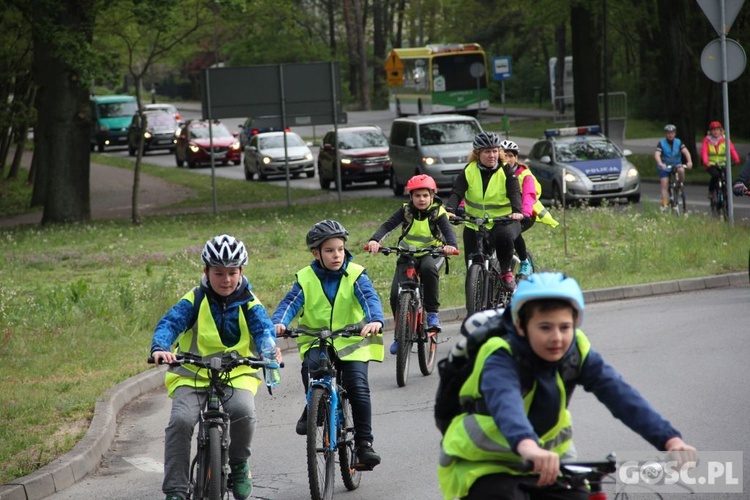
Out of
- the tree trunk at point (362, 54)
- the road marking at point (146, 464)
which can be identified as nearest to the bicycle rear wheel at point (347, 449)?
the road marking at point (146, 464)

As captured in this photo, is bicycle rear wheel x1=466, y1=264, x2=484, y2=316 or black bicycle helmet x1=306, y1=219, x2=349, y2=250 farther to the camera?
bicycle rear wheel x1=466, y1=264, x2=484, y2=316

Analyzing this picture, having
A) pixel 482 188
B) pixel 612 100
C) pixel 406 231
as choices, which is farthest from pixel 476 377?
pixel 612 100

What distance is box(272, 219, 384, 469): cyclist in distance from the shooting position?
7.44 metres

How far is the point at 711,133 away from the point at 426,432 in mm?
14986

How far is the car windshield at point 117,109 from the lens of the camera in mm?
62875

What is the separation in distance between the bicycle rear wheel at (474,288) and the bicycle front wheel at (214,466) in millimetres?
5669

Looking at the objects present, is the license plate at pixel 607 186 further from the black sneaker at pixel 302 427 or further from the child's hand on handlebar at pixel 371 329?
the black sneaker at pixel 302 427

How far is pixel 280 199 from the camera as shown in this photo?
34.6m

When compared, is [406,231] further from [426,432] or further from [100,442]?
[100,442]

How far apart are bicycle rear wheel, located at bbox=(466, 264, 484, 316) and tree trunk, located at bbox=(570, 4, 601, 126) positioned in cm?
2525

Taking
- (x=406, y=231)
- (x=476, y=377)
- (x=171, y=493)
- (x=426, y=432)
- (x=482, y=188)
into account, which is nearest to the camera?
(x=476, y=377)

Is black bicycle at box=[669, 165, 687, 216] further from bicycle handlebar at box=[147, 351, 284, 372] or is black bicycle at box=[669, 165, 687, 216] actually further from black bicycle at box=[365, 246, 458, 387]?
bicycle handlebar at box=[147, 351, 284, 372]

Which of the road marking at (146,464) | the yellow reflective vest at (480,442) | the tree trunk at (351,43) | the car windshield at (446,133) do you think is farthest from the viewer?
the tree trunk at (351,43)

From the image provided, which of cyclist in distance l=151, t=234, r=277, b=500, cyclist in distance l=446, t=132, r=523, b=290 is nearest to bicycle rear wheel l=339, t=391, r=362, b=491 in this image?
cyclist in distance l=151, t=234, r=277, b=500
